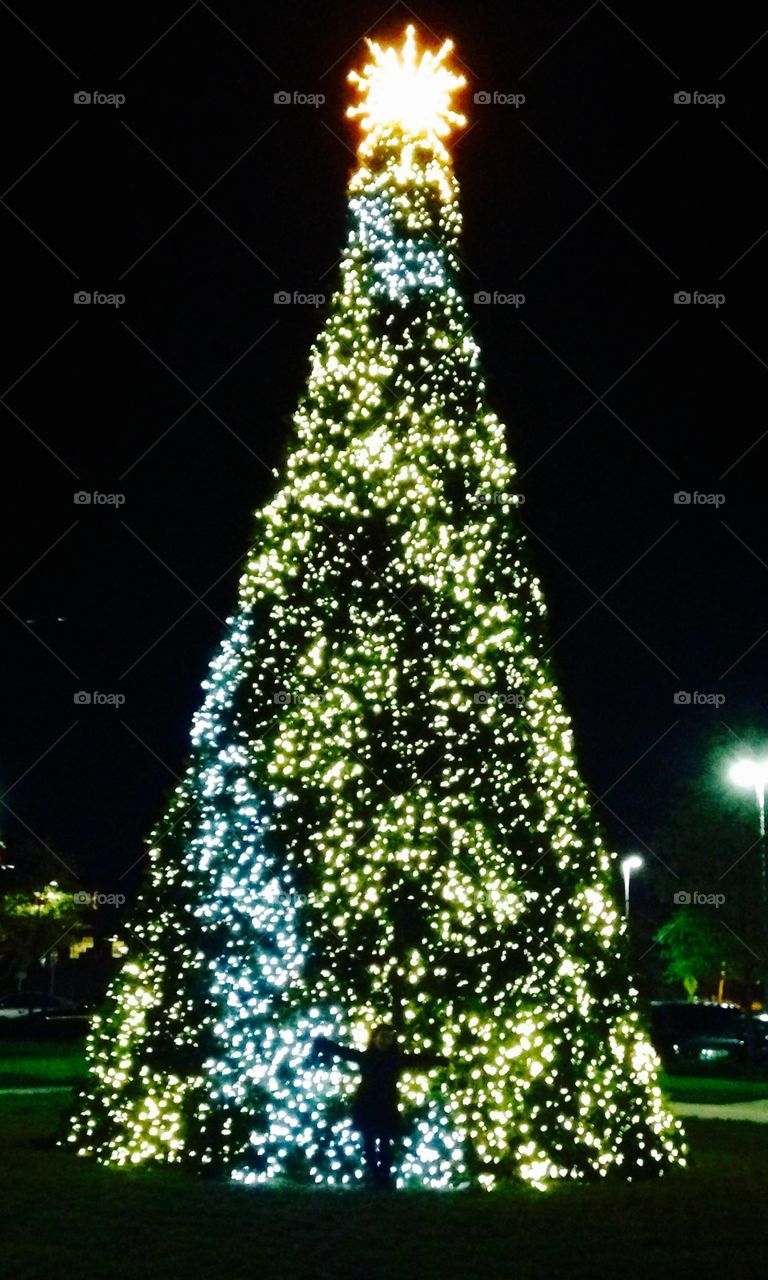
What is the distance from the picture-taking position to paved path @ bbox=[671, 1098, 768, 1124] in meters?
21.6

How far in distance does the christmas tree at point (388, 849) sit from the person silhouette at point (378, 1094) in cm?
35

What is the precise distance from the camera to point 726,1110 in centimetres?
2334

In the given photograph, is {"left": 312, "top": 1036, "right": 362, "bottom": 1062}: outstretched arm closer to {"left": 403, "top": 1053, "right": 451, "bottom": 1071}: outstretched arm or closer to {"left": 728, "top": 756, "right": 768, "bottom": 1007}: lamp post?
{"left": 403, "top": 1053, "right": 451, "bottom": 1071}: outstretched arm

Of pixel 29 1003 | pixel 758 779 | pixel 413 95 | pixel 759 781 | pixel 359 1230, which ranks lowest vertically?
pixel 359 1230

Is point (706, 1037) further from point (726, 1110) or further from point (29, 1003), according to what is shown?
point (29, 1003)

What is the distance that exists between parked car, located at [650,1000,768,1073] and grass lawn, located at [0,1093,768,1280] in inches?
970

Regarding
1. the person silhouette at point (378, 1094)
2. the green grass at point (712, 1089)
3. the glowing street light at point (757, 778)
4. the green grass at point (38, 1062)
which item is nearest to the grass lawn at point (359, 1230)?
the person silhouette at point (378, 1094)

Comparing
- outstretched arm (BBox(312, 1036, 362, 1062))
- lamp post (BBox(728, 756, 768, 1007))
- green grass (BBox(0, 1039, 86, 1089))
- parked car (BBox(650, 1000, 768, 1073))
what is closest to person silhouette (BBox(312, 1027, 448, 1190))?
outstretched arm (BBox(312, 1036, 362, 1062))

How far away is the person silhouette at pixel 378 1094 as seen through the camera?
12586 millimetres

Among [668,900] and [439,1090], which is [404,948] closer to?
[439,1090]

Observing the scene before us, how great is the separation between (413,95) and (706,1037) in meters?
28.3

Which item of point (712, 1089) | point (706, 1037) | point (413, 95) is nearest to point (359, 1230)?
point (413, 95)

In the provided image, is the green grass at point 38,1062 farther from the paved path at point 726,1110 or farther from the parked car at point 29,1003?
the paved path at point 726,1110

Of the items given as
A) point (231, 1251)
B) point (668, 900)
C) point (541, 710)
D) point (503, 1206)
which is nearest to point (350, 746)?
point (541, 710)
